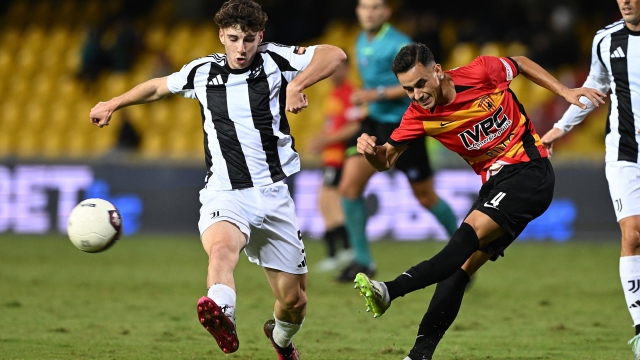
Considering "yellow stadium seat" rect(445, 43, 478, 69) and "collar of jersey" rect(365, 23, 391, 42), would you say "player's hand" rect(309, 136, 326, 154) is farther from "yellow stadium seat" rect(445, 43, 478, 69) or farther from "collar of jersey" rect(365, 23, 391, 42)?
"yellow stadium seat" rect(445, 43, 478, 69)

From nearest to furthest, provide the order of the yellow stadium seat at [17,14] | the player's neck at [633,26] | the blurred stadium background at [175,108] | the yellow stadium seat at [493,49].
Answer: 1. the player's neck at [633,26]
2. the blurred stadium background at [175,108]
3. the yellow stadium seat at [493,49]
4. the yellow stadium seat at [17,14]

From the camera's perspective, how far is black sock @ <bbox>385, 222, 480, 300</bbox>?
198 inches

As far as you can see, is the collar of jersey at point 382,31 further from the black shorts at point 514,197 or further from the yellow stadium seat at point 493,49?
the yellow stadium seat at point 493,49

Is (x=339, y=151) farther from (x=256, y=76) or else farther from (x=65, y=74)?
(x=65, y=74)

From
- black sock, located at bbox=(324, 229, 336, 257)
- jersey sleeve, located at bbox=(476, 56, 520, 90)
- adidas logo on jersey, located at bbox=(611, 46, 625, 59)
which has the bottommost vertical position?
black sock, located at bbox=(324, 229, 336, 257)

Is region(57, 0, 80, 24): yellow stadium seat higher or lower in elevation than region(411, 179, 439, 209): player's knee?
higher

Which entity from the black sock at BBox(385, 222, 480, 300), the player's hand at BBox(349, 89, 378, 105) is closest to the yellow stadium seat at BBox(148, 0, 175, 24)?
the player's hand at BBox(349, 89, 378, 105)

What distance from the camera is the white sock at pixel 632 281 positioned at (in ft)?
19.2

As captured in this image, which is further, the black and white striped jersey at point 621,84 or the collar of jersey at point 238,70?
the black and white striped jersey at point 621,84

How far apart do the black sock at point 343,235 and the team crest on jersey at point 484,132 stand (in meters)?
5.61

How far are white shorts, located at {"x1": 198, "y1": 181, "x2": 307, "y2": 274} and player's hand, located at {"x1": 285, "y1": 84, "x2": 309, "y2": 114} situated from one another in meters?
0.65

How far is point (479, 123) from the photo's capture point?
5.48m

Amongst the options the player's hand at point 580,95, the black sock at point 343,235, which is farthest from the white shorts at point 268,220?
the black sock at point 343,235

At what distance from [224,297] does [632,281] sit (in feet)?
9.20
